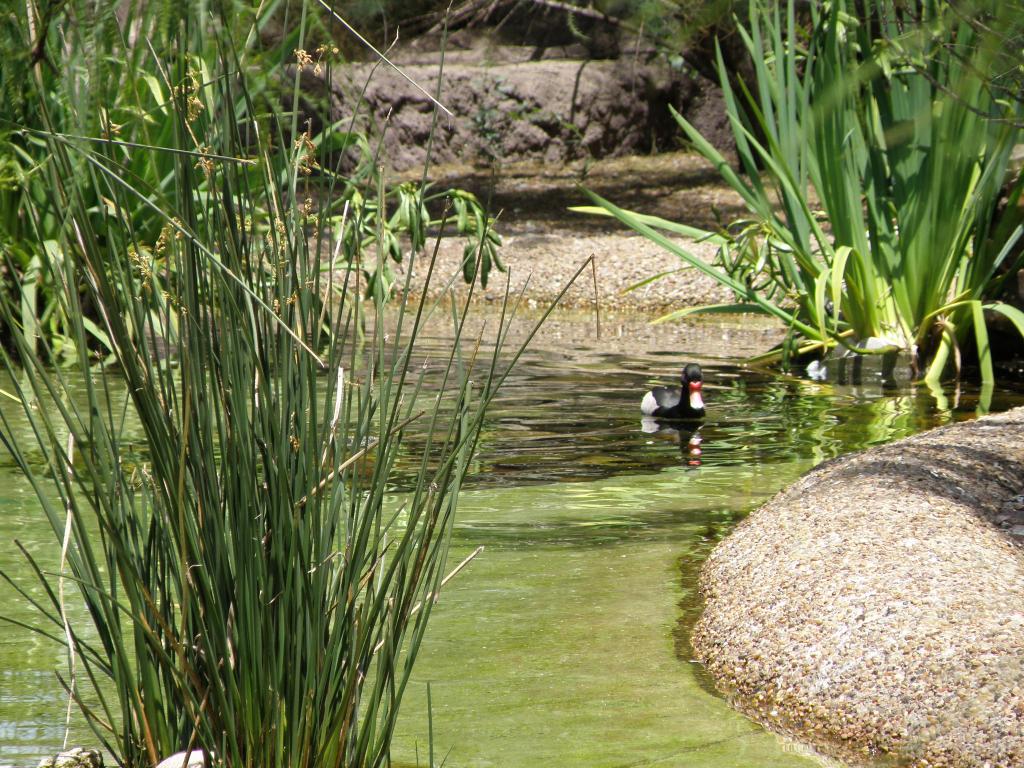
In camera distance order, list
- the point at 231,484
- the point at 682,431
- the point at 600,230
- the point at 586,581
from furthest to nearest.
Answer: the point at 600,230 < the point at 682,431 < the point at 586,581 < the point at 231,484

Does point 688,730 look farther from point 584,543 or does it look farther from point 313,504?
point 584,543

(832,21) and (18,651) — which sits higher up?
Result: (832,21)

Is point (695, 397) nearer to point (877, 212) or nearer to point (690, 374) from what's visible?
point (690, 374)

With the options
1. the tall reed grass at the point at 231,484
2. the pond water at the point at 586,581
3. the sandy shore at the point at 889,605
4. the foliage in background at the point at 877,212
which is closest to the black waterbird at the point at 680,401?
the pond water at the point at 586,581

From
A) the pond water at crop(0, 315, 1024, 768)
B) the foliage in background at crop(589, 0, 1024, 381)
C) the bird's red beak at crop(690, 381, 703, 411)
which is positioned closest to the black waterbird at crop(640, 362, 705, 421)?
the bird's red beak at crop(690, 381, 703, 411)

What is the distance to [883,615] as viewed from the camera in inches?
116

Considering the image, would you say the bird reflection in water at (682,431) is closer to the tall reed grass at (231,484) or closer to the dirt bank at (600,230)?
the dirt bank at (600,230)

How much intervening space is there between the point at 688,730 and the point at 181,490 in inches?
51.4

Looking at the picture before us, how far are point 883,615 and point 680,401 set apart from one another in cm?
345

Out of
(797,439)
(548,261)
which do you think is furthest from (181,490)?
(548,261)

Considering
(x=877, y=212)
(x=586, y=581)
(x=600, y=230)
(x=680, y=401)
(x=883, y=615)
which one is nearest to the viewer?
(x=883, y=615)

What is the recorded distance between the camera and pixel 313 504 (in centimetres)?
200

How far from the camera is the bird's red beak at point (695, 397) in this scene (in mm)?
6352

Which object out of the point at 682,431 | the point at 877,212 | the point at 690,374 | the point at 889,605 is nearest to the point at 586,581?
the point at 889,605
